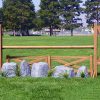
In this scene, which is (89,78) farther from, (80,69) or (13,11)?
(13,11)

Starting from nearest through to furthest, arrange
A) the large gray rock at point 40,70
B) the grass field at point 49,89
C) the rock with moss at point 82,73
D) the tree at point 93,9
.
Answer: the grass field at point 49,89
the rock with moss at point 82,73
the large gray rock at point 40,70
the tree at point 93,9

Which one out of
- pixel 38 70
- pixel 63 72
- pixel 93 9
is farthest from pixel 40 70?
pixel 93 9

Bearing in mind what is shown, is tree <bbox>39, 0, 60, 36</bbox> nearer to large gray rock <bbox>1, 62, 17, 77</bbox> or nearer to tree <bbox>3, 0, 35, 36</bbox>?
tree <bbox>3, 0, 35, 36</bbox>

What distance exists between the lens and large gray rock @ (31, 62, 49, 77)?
13.8 metres

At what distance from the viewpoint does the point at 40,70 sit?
13805 millimetres

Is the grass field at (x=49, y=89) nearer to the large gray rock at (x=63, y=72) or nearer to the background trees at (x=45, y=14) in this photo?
the large gray rock at (x=63, y=72)

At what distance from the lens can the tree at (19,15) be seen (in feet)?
399

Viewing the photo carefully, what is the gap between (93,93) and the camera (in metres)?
10.7

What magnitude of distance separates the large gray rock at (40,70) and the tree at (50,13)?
370 feet

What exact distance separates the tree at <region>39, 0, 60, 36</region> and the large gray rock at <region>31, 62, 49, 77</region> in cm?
11282

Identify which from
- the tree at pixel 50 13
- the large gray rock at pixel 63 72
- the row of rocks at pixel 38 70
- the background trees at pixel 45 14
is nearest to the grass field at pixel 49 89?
the large gray rock at pixel 63 72

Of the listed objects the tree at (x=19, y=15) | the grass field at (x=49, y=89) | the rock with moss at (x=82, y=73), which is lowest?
the grass field at (x=49, y=89)

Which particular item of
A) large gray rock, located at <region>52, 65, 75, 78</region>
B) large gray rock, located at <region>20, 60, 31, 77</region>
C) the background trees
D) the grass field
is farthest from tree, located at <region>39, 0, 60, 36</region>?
the grass field

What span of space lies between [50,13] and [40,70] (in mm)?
114417
